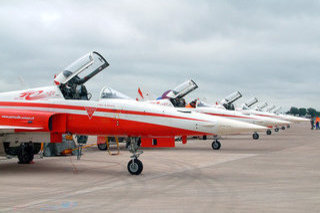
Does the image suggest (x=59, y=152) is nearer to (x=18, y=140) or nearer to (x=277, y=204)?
(x=18, y=140)

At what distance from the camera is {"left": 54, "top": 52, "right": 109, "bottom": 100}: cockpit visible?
10992 mm

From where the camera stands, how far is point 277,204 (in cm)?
645

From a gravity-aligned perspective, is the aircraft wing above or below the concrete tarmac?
above

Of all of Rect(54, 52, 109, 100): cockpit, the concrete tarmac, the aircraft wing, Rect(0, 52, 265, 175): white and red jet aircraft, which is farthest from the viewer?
Rect(54, 52, 109, 100): cockpit

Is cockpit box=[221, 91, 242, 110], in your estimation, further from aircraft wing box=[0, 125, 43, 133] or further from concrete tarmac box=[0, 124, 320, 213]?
aircraft wing box=[0, 125, 43, 133]

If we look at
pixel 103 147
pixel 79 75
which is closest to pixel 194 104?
pixel 103 147

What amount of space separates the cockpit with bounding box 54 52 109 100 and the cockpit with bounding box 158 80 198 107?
10.7 m

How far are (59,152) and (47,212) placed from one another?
874cm

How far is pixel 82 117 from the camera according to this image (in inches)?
412

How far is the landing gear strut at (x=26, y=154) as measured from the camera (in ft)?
42.7

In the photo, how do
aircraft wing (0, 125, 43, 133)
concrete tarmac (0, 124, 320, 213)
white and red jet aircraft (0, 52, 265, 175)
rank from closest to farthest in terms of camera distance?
concrete tarmac (0, 124, 320, 213), white and red jet aircraft (0, 52, 265, 175), aircraft wing (0, 125, 43, 133)

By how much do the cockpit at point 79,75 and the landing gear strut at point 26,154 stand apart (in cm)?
318

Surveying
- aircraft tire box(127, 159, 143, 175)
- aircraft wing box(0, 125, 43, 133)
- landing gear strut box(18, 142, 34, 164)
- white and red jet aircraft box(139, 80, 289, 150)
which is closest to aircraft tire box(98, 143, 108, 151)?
white and red jet aircraft box(139, 80, 289, 150)

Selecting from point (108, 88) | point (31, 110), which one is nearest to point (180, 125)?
point (108, 88)
